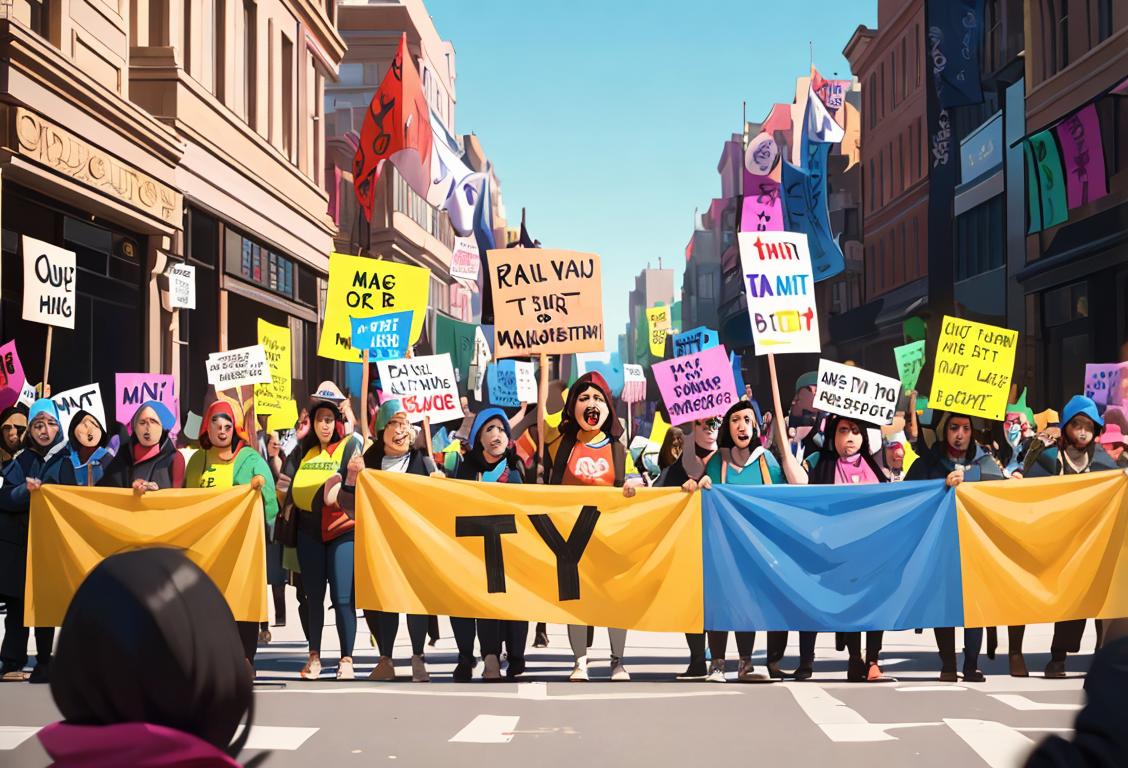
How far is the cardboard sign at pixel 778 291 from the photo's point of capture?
1149cm

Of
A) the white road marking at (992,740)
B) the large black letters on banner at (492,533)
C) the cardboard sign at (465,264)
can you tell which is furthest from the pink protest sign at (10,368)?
the cardboard sign at (465,264)

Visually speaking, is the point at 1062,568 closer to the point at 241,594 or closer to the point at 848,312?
the point at 241,594

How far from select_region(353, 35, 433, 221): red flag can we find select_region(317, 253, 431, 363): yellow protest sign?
10.1m

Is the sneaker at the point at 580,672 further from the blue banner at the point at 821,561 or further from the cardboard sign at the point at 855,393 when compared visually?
the cardboard sign at the point at 855,393

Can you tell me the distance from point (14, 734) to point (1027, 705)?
5612mm

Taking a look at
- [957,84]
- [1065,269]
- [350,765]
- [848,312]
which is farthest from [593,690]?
[848,312]

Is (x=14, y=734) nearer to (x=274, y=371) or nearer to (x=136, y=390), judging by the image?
(x=136, y=390)

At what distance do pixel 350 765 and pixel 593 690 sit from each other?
2.78 metres

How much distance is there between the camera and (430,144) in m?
25.8

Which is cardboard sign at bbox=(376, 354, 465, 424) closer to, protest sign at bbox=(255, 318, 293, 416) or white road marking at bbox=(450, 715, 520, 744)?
protest sign at bbox=(255, 318, 293, 416)

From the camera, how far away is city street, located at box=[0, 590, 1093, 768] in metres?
7.29

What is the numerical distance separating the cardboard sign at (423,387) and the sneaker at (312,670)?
3925 millimetres

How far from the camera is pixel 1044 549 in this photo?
9.97 metres

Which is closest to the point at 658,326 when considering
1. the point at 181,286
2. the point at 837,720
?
the point at 181,286
